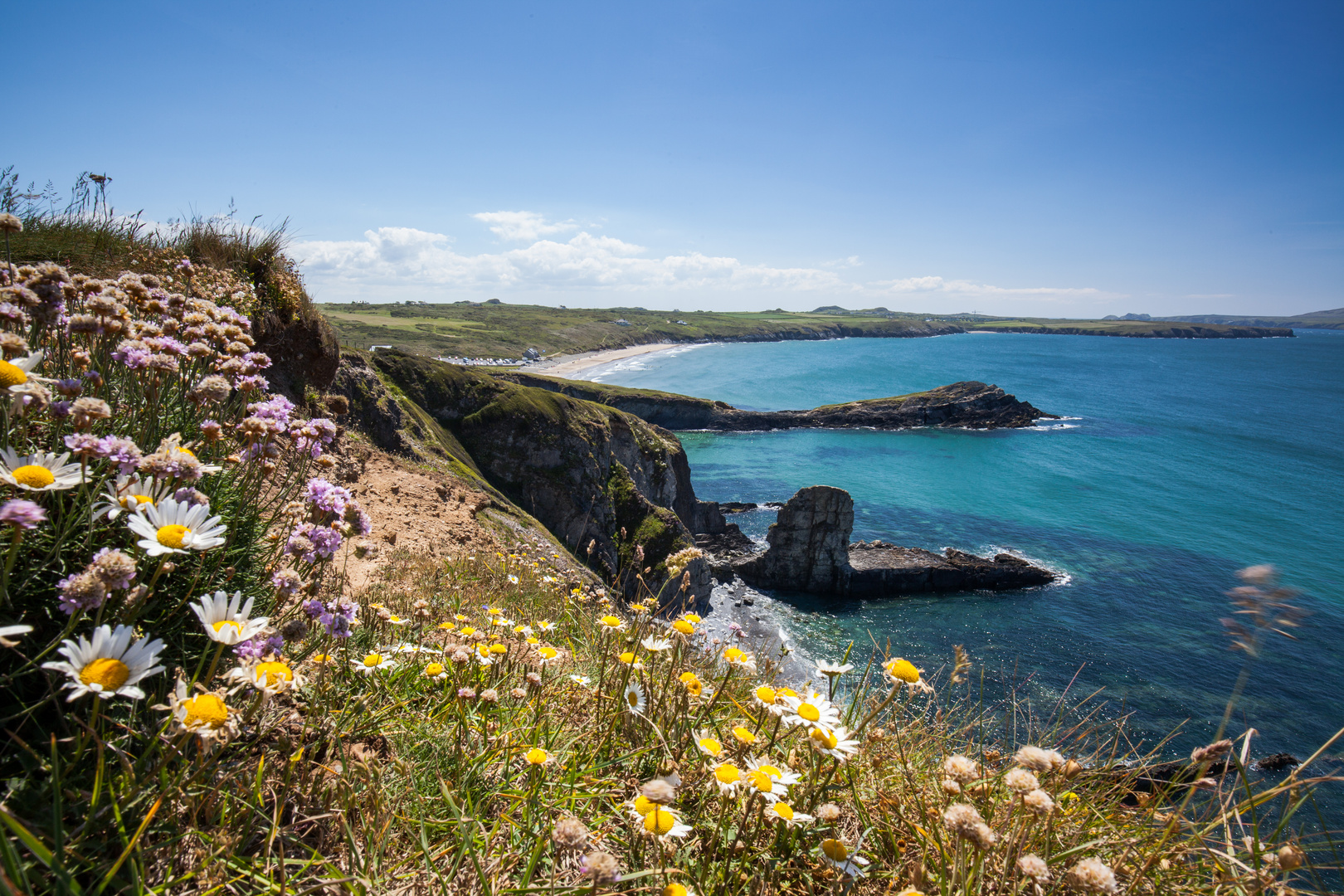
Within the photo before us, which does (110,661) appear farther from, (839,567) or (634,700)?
(839,567)

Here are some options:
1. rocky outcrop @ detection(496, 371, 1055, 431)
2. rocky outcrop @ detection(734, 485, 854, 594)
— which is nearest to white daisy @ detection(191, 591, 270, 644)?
rocky outcrop @ detection(734, 485, 854, 594)

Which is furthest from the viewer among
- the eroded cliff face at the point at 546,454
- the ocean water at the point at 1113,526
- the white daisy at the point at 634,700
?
the eroded cliff face at the point at 546,454

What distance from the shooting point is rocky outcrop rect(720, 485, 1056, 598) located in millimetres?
38531

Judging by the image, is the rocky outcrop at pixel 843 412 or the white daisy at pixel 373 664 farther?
the rocky outcrop at pixel 843 412

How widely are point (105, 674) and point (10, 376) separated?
42.9 inches

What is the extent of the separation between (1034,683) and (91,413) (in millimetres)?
33661

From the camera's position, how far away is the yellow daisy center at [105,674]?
1.54 m

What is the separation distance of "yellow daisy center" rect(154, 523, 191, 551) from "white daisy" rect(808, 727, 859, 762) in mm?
2309

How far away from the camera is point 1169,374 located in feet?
479

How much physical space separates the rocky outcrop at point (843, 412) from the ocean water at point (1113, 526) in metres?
4.23

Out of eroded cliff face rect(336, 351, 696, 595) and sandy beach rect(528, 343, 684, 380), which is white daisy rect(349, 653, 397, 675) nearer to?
eroded cliff face rect(336, 351, 696, 595)

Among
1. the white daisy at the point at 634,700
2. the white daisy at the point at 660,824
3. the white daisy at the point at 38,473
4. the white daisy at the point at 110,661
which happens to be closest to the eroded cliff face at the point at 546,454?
the white daisy at the point at 634,700

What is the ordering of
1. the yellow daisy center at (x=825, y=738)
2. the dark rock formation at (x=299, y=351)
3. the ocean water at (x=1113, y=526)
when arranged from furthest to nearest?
the ocean water at (x=1113, y=526), the dark rock formation at (x=299, y=351), the yellow daisy center at (x=825, y=738)

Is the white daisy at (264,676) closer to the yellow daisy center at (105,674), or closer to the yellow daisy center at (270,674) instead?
the yellow daisy center at (270,674)
